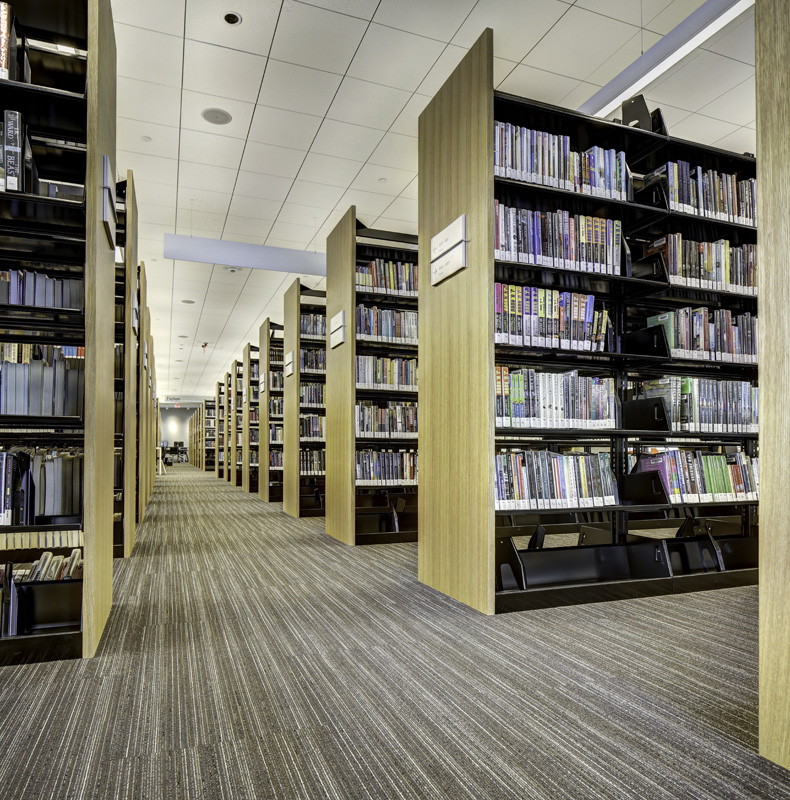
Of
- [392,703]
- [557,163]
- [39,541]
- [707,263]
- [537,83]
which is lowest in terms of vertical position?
[392,703]

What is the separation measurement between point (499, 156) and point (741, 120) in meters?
3.36

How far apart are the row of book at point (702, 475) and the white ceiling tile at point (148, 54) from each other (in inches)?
159

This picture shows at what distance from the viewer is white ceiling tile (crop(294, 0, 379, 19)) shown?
3.58 m

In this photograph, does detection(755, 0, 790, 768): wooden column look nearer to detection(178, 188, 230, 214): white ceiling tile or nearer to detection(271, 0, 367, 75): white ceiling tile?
detection(271, 0, 367, 75): white ceiling tile

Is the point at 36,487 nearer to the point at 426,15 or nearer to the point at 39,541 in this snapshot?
the point at 39,541

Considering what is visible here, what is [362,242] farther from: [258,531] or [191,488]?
[191,488]

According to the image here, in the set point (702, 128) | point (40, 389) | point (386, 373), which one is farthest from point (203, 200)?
point (702, 128)

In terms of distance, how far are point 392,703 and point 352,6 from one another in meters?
3.82

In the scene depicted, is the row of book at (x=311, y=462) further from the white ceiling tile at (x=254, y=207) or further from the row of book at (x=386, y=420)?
the white ceiling tile at (x=254, y=207)

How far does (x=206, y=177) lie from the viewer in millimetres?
5922

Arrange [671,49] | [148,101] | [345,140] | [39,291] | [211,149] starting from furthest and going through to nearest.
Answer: [211,149] < [345,140] < [148,101] < [671,49] < [39,291]

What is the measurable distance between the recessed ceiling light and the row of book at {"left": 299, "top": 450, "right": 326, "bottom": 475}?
10.9 ft

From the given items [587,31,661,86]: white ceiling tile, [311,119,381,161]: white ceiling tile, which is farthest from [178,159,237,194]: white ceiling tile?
[587,31,661,86]: white ceiling tile

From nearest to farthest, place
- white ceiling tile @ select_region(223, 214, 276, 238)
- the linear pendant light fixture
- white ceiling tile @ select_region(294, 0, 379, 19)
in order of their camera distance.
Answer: the linear pendant light fixture → white ceiling tile @ select_region(294, 0, 379, 19) → white ceiling tile @ select_region(223, 214, 276, 238)
